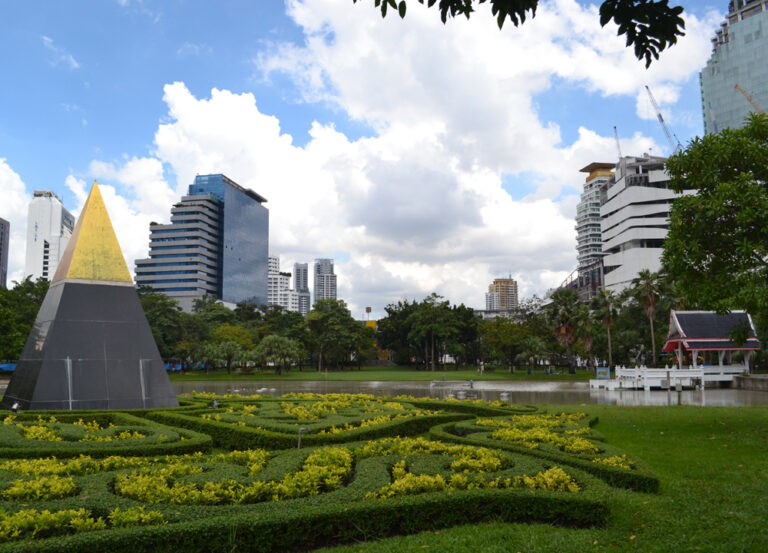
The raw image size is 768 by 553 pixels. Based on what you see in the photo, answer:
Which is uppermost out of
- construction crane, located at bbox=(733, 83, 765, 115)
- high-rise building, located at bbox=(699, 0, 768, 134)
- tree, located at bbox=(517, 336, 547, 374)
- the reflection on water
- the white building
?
high-rise building, located at bbox=(699, 0, 768, 134)

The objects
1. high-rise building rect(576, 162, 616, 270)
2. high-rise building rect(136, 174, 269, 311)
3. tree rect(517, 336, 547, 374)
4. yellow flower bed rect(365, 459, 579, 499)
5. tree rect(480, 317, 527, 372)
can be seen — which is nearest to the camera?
yellow flower bed rect(365, 459, 579, 499)

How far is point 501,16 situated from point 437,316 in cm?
6531

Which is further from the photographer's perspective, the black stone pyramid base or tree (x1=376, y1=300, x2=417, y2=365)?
tree (x1=376, y1=300, x2=417, y2=365)

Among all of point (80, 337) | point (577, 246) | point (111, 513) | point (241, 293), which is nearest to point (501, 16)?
point (111, 513)

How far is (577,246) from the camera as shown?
17400cm

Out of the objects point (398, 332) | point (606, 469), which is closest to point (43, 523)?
point (606, 469)

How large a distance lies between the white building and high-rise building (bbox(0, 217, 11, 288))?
155022 mm

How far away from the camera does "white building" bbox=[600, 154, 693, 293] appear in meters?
92.2

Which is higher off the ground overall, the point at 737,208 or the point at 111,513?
the point at 737,208

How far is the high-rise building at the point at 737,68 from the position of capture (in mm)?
102000

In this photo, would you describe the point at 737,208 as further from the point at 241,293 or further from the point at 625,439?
the point at 241,293

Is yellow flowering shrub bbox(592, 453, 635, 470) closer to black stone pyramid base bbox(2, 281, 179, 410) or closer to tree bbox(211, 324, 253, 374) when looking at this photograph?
black stone pyramid base bbox(2, 281, 179, 410)

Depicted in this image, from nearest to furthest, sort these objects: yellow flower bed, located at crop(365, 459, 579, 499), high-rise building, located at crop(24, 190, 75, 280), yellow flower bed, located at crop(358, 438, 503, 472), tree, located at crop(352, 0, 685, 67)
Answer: tree, located at crop(352, 0, 685, 67) < yellow flower bed, located at crop(365, 459, 579, 499) < yellow flower bed, located at crop(358, 438, 503, 472) < high-rise building, located at crop(24, 190, 75, 280)

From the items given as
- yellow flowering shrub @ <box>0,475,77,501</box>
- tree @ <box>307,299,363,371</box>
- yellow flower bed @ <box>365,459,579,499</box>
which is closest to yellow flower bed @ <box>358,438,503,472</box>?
yellow flower bed @ <box>365,459,579,499</box>
